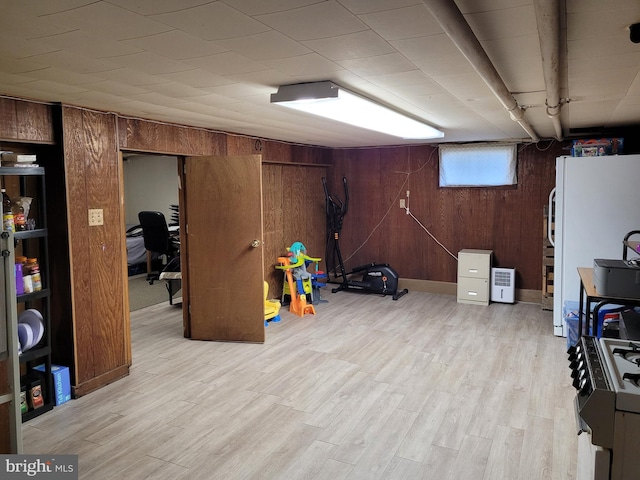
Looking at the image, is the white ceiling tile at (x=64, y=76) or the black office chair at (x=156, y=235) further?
the black office chair at (x=156, y=235)

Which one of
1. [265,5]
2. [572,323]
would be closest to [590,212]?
[572,323]

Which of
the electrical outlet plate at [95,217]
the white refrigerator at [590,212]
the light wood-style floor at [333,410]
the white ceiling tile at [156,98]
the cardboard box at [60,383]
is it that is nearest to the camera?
the light wood-style floor at [333,410]

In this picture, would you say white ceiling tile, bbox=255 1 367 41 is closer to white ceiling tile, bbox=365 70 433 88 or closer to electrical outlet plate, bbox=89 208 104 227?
white ceiling tile, bbox=365 70 433 88

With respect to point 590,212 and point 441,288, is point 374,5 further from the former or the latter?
point 441,288

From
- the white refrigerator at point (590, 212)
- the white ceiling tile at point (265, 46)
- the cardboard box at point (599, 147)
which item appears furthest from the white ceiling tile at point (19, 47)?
the cardboard box at point (599, 147)

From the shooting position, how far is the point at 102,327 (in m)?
3.72

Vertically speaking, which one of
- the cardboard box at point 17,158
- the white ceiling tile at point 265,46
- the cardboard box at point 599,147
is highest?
the white ceiling tile at point 265,46

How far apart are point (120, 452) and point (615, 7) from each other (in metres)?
Answer: 3.12

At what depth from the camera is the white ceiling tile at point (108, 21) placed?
1.59 meters

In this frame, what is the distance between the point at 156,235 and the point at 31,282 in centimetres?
412

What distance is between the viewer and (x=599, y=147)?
15.7 feet

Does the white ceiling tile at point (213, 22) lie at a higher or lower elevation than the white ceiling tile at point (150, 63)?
lower

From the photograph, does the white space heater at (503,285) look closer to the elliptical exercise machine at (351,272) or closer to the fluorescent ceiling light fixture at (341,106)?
the elliptical exercise machine at (351,272)

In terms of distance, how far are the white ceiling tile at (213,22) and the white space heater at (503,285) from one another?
201 inches
